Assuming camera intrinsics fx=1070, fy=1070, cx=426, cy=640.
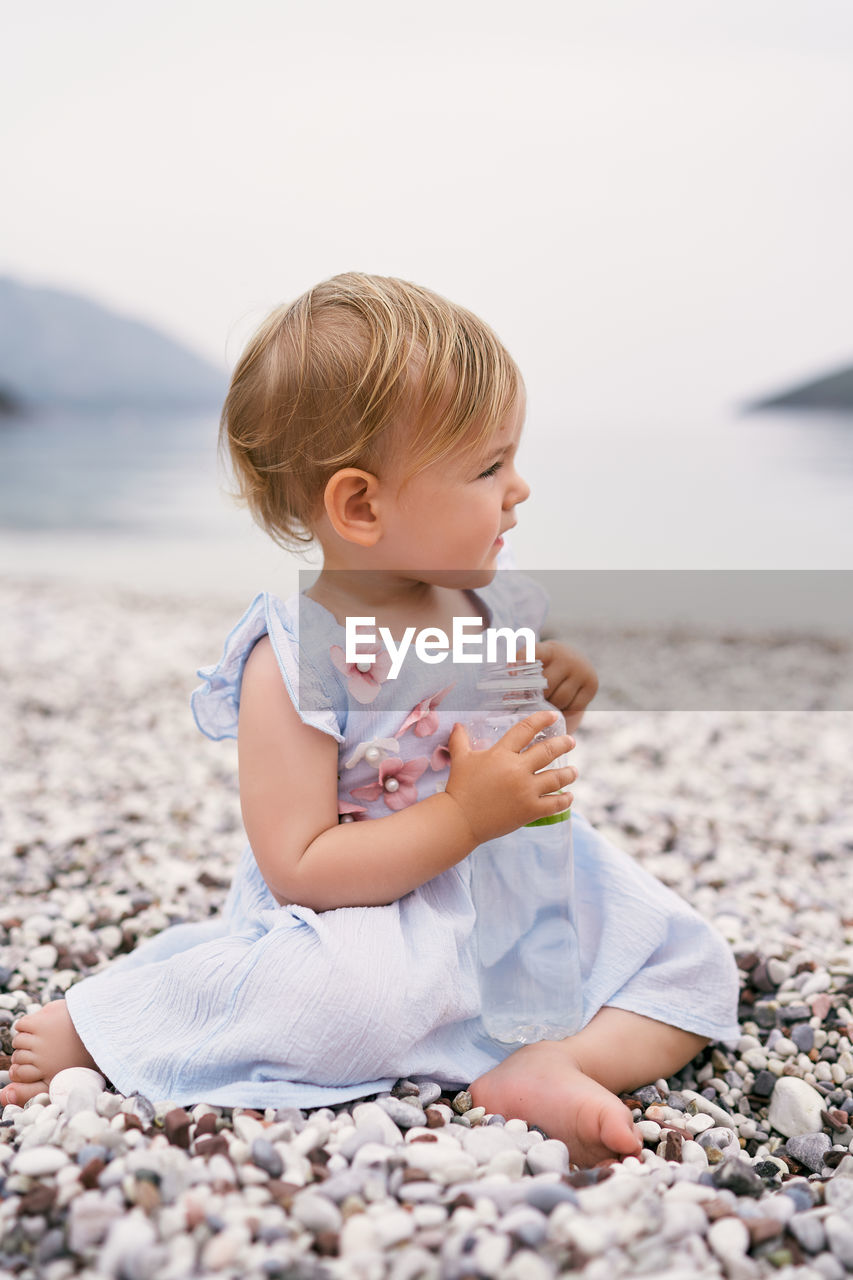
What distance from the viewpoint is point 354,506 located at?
199cm

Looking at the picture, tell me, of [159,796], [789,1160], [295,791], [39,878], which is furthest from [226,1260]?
[159,796]

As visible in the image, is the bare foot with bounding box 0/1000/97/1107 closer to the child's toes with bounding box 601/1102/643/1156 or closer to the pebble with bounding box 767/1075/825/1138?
the child's toes with bounding box 601/1102/643/1156

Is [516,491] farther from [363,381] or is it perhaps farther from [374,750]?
[374,750]

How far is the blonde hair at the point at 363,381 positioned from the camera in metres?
1.91

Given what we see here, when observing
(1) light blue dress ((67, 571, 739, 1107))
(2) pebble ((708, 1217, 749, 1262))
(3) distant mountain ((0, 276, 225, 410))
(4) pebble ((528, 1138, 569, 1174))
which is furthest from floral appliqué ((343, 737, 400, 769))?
(3) distant mountain ((0, 276, 225, 410))

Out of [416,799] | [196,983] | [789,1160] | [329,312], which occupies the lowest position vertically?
[789,1160]

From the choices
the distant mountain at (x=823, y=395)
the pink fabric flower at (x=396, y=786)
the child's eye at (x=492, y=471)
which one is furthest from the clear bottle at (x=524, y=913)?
the distant mountain at (x=823, y=395)

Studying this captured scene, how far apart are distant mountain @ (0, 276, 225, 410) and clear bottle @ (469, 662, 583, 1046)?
19405mm

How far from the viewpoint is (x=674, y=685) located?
6.24 metres

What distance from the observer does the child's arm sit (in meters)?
1.88

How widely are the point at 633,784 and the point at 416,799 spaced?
241cm

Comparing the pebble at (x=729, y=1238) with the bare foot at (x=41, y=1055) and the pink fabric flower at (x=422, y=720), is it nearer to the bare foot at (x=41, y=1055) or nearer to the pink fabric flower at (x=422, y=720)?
the pink fabric flower at (x=422, y=720)

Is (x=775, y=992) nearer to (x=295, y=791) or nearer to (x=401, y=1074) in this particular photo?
(x=401, y=1074)

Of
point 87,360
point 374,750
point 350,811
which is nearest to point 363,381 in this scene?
point 374,750
